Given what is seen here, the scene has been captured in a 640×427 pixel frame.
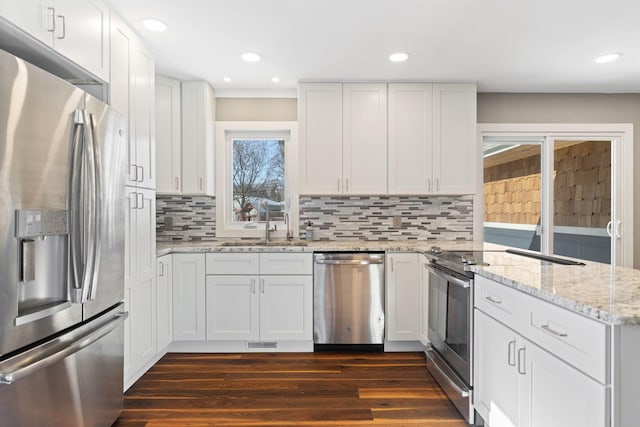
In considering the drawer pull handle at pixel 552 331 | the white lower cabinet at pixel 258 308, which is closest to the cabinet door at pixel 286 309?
the white lower cabinet at pixel 258 308

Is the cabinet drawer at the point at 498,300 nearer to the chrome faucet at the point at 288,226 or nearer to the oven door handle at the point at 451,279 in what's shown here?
the oven door handle at the point at 451,279

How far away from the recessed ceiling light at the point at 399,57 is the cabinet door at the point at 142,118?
185 centimetres

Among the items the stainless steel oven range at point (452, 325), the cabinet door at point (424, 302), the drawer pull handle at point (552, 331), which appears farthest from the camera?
the cabinet door at point (424, 302)

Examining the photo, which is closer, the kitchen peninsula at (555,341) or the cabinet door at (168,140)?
the kitchen peninsula at (555,341)

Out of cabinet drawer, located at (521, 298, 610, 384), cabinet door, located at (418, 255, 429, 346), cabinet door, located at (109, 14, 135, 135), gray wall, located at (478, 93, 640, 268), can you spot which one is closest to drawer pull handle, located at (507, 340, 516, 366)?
cabinet drawer, located at (521, 298, 610, 384)

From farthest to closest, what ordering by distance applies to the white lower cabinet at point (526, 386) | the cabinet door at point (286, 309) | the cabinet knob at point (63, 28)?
the cabinet door at point (286, 309) < the cabinet knob at point (63, 28) < the white lower cabinet at point (526, 386)

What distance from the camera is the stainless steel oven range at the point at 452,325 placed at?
2.08 metres

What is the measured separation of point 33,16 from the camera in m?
1.52

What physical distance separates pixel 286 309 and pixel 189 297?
83 cm

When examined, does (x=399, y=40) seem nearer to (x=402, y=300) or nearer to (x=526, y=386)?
(x=402, y=300)

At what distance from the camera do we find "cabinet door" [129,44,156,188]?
2426 mm

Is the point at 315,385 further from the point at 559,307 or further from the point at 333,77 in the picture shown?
the point at 333,77

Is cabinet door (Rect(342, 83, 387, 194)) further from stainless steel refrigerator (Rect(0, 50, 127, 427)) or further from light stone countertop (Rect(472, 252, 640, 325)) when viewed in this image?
stainless steel refrigerator (Rect(0, 50, 127, 427))

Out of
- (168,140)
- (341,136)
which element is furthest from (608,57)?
(168,140)
